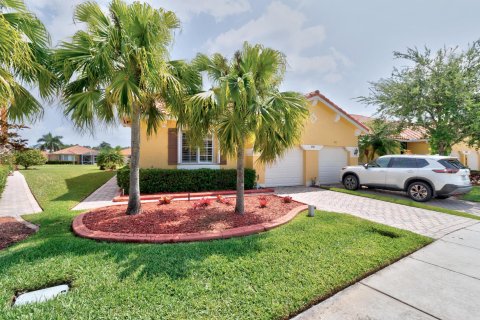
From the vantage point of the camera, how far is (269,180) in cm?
1255

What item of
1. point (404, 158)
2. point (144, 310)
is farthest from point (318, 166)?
point (144, 310)

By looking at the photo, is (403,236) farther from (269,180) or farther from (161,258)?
(269,180)

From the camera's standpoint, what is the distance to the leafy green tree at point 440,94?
39.6ft

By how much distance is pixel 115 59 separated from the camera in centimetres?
513

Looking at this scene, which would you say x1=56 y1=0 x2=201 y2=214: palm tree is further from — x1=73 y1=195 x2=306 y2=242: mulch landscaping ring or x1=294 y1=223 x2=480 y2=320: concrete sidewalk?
x1=294 y1=223 x2=480 y2=320: concrete sidewalk

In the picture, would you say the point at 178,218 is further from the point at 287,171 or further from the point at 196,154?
the point at 287,171

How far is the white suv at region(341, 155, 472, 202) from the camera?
8820 millimetres

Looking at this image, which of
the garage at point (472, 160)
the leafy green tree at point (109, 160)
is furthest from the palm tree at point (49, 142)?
the garage at point (472, 160)

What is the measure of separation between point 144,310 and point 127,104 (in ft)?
13.1

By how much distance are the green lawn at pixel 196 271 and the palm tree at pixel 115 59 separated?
10.0ft

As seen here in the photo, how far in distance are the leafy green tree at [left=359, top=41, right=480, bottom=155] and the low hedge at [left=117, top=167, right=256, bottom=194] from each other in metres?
10.7

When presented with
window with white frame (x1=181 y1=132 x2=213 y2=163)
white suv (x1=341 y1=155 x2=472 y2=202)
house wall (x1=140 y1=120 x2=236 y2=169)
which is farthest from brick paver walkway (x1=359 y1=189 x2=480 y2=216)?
house wall (x1=140 y1=120 x2=236 y2=169)

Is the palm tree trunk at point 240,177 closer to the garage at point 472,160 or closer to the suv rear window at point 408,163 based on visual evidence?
the suv rear window at point 408,163

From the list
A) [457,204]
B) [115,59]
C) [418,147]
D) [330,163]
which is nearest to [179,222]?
[115,59]
